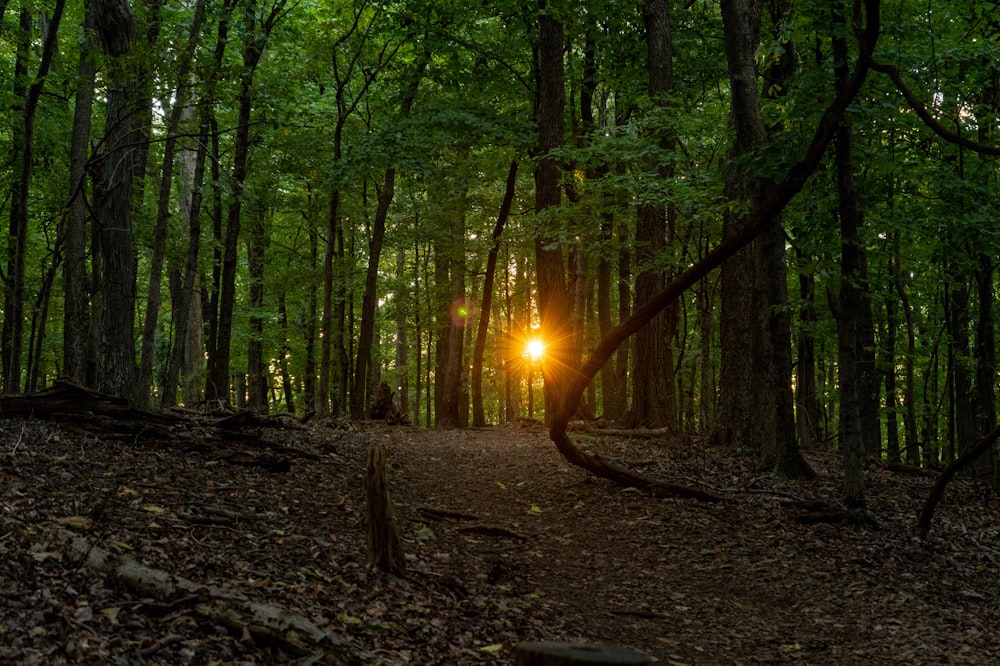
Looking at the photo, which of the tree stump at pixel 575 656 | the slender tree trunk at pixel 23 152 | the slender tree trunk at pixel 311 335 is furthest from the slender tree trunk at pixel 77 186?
the slender tree trunk at pixel 311 335

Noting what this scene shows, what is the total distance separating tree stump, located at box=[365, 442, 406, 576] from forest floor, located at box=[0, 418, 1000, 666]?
0.15 m

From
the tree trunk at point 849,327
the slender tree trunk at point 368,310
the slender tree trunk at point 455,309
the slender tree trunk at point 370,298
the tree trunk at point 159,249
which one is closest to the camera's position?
the tree trunk at point 849,327

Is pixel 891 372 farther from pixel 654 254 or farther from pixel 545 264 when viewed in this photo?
pixel 545 264

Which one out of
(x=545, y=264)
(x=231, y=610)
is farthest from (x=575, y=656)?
(x=545, y=264)

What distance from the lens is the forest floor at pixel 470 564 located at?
4.32m

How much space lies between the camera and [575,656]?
3086mm

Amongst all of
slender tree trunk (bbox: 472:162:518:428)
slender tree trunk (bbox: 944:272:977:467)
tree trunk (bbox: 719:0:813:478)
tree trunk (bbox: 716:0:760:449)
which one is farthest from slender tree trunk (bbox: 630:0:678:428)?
slender tree trunk (bbox: 944:272:977:467)

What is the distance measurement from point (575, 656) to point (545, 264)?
42.1 ft

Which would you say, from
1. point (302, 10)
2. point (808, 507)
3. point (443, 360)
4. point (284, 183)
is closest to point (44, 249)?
point (284, 183)

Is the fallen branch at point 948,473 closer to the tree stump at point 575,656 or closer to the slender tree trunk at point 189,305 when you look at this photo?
the tree stump at point 575,656

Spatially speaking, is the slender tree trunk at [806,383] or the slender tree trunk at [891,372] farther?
the slender tree trunk at [806,383]

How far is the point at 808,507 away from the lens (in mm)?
9375

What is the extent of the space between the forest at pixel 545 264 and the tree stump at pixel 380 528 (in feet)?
0.77

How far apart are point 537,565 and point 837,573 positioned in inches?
132
